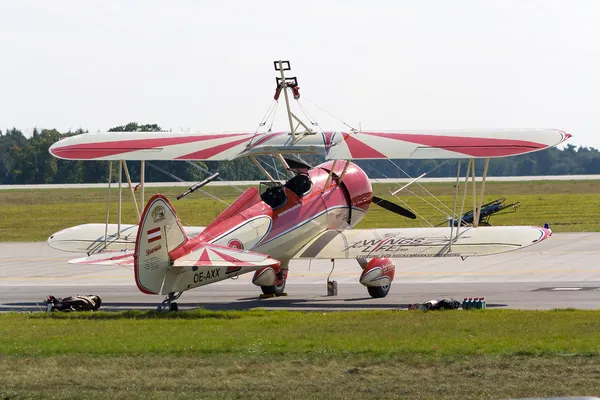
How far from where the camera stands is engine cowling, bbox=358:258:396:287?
63.6ft

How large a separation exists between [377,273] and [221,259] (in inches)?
160

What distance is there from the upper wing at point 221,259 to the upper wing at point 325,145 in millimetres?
2410

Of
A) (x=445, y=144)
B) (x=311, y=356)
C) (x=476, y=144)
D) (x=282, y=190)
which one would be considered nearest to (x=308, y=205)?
(x=282, y=190)

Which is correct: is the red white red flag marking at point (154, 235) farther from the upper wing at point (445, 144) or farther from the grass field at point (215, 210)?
the grass field at point (215, 210)

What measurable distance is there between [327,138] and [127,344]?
7273 mm

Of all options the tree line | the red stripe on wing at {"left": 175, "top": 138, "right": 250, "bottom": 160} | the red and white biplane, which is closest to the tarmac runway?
the red and white biplane

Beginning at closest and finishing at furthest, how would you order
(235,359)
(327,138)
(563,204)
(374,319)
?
1. (235,359)
2. (374,319)
3. (327,138)
4. (563,204)

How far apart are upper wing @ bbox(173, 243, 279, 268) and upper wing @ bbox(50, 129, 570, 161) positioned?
241cm

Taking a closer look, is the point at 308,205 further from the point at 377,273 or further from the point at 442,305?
the point at 442,305

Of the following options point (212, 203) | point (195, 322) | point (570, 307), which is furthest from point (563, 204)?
point (195, 322)

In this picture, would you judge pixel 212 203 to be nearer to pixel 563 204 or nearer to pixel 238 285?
→ pixel 563 204

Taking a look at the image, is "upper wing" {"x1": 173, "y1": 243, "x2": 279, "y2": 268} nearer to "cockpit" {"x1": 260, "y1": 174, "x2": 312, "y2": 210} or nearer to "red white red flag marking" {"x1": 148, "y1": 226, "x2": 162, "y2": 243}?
"red white red flag marking" {"x1": 148, "y1": 226, "x2": 162, "y2": 243}

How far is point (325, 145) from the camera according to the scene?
19016 millimetres

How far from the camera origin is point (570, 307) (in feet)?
56.3
